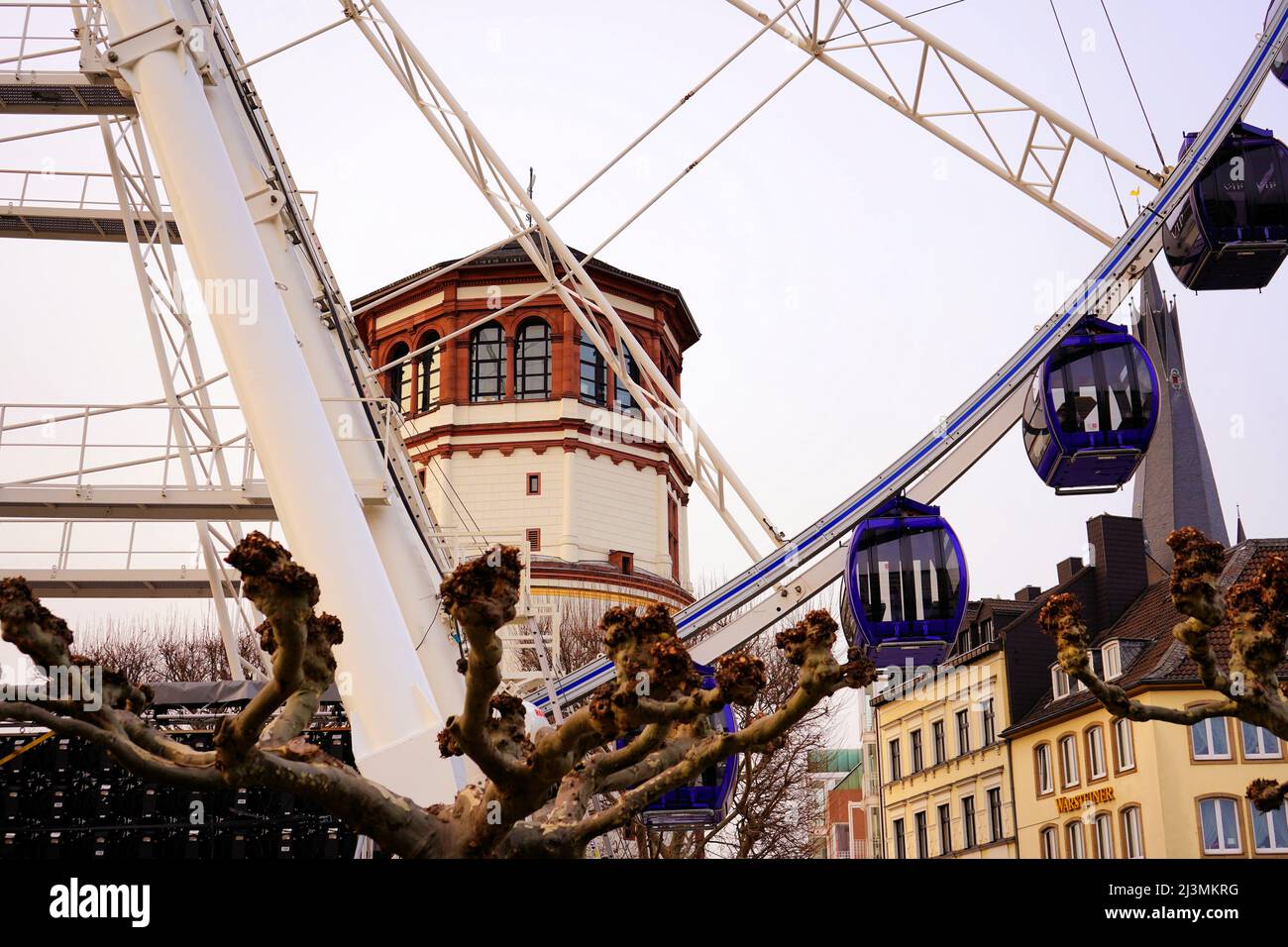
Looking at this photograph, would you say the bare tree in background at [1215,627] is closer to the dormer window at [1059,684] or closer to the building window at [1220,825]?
the building window at [1220,825]

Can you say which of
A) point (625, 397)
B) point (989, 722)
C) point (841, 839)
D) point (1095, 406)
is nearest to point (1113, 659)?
point (989, 722)

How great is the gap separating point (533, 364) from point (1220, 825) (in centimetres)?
2931

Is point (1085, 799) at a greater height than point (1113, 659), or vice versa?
point (1113, 659)

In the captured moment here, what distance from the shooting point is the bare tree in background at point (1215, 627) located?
10.9m

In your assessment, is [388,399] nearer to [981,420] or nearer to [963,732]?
[981,420]

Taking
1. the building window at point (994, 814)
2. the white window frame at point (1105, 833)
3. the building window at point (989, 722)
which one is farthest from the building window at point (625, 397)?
the white window frame at point (1105, 833)

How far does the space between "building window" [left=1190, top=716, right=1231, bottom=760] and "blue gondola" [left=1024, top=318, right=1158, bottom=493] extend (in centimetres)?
Answer: 3110

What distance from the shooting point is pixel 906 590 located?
1464 cm

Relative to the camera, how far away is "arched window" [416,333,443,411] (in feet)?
197

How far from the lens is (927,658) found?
14.7 m

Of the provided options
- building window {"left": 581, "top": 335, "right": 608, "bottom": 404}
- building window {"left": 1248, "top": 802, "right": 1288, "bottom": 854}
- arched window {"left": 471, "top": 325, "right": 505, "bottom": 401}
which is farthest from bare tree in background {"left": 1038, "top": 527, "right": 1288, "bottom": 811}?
arched window {"left": 471, "top": 325, "right": 505, "bottom": 401}

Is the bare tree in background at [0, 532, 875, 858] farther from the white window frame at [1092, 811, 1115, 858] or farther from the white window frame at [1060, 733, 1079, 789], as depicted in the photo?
the white window frame at [1060, 733, 1079, 789]

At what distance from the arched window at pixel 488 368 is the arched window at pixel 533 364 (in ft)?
1.99

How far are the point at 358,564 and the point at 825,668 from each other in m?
5.13
